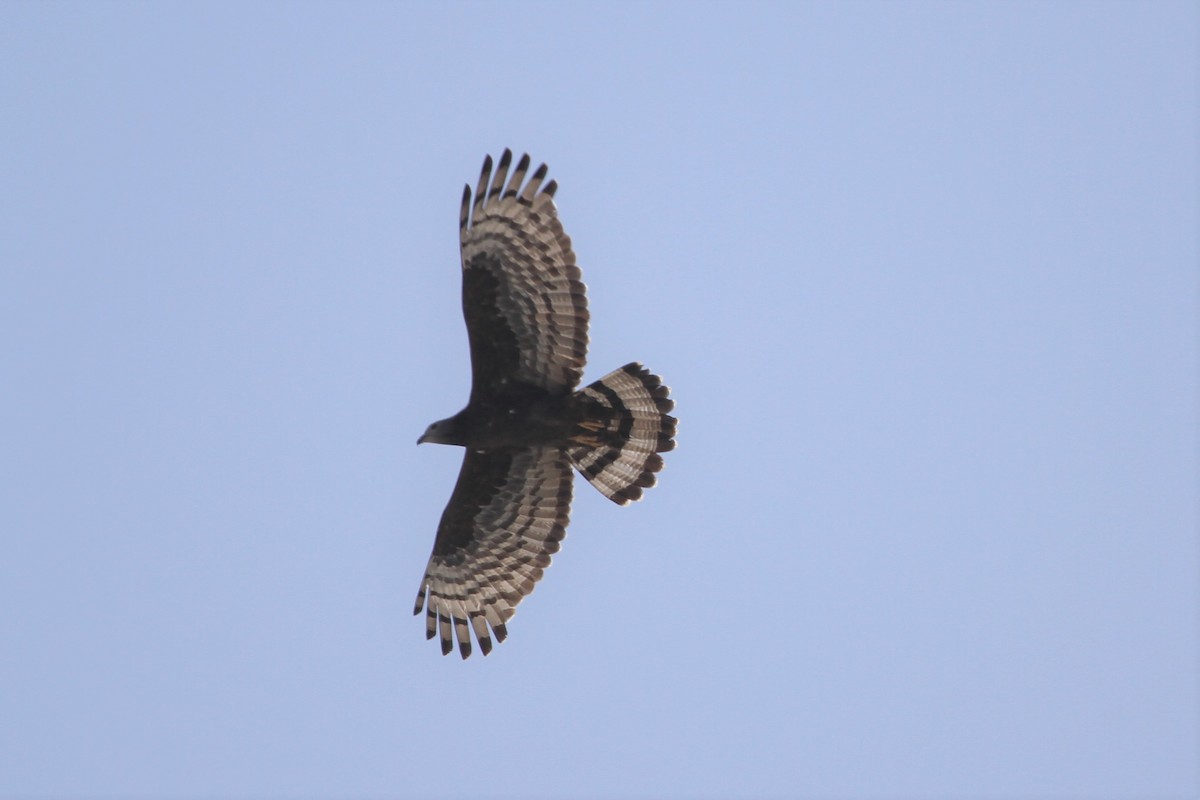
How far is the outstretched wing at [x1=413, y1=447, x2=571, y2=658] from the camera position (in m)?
15.0

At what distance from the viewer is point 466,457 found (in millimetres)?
14977

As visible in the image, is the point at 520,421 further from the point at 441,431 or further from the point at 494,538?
the point at 494,538

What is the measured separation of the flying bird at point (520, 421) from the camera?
13641 millimetres

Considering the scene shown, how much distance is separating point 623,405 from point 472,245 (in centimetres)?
184

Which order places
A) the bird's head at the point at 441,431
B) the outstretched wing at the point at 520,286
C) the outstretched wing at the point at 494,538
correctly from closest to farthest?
1. the outstretched wing at the point at 520,286
2. the bird's head at the point at 441,431
3. the outstretched wing at the point at 494,538

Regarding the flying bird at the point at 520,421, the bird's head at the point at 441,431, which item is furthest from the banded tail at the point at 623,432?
the bird's head at the point at 441,431

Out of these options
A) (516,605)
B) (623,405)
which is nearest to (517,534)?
(516,605)

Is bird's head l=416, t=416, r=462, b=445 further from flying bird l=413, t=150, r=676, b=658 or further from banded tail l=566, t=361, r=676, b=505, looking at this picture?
banded tail l=566, t=361, r=676, b=505

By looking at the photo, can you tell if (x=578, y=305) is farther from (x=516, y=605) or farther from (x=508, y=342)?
(x=516, y=605)

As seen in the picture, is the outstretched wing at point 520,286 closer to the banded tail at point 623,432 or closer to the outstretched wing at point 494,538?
the banded tail at point 623,432

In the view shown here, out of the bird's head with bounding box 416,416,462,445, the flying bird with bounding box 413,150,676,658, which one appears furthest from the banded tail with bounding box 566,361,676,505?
the bird's head with bounding box 416,416,462,445

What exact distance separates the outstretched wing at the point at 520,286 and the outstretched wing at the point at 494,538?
117 centimetres

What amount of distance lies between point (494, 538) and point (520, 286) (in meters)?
2.51

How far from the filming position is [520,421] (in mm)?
14117
